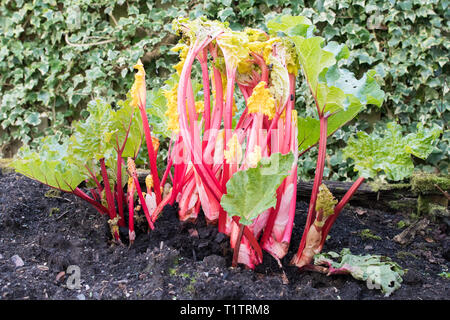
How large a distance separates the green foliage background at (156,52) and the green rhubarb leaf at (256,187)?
1.96 metres

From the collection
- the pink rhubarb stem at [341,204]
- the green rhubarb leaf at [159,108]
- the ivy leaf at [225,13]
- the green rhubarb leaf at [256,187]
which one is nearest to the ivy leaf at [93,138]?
the green rhubarb leaf at [159,108]

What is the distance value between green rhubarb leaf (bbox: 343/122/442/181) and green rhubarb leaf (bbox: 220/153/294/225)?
0.39m

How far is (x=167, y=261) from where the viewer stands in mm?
1441

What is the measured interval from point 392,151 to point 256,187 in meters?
0.61

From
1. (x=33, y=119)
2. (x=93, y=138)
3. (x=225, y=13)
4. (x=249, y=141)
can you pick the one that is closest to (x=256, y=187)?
(x=249, y=141)

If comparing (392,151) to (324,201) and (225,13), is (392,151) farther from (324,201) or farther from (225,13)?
(225,13)

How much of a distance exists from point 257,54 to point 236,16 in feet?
6.39

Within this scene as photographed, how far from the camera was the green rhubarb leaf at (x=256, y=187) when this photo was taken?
127 cm

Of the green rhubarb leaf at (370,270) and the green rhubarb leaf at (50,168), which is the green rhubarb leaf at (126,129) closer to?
the green rhubarb leaf at (50,168)

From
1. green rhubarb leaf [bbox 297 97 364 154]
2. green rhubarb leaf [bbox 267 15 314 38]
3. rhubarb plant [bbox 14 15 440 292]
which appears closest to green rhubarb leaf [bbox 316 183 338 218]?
rhubarb plant [bbox 14 15 440 292]

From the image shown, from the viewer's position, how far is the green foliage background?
117 inches

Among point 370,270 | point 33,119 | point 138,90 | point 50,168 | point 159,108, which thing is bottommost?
point 33,119

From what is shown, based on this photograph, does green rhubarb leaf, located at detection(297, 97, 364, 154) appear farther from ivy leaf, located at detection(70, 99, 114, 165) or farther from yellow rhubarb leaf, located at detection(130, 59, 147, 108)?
ivy leaf, located at detection(70, 99, 114, 165)

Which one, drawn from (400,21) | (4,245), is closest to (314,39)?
(4,245)
